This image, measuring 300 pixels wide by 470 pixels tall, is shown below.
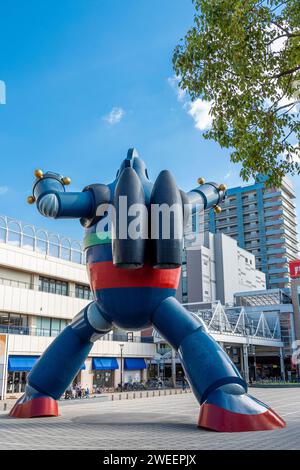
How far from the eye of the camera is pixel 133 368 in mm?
39531

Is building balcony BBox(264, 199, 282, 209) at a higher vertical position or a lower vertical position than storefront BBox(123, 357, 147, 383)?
higher

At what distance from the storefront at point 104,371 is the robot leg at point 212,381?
2666 cm

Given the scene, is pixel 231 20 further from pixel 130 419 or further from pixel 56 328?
pixel 56 328

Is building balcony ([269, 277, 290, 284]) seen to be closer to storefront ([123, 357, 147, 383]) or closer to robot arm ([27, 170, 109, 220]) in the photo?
storefront ([123, 357, 147, 383])

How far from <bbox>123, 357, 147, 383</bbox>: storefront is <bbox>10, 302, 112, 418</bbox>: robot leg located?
92.6 ft

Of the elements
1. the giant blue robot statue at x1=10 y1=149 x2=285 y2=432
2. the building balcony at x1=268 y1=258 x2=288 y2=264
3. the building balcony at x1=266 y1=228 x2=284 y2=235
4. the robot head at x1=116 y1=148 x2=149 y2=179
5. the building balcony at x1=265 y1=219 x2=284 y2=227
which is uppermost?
the building balcony at x1=265 y1=219 x2=284 y2=227

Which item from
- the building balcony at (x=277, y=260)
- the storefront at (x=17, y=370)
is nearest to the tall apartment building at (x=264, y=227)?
the building balcony at (x=277, y=260)

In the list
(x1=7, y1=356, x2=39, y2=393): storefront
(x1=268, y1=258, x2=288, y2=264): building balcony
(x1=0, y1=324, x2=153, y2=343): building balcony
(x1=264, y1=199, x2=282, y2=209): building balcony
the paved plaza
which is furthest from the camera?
(x1=264, y1=199, x2=282, y2=209): building balcony

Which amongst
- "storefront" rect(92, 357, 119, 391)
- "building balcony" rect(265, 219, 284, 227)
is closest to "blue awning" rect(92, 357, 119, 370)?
"storefront" rect(92, 357, 119, 391)

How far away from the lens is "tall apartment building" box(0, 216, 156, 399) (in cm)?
2919

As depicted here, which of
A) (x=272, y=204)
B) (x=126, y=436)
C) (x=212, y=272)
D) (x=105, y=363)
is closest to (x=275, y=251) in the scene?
(x=272, y=204)

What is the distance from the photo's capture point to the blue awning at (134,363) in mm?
39062

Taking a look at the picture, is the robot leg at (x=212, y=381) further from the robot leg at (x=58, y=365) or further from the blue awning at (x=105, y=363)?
the blue awning at (x=105, y=363)
